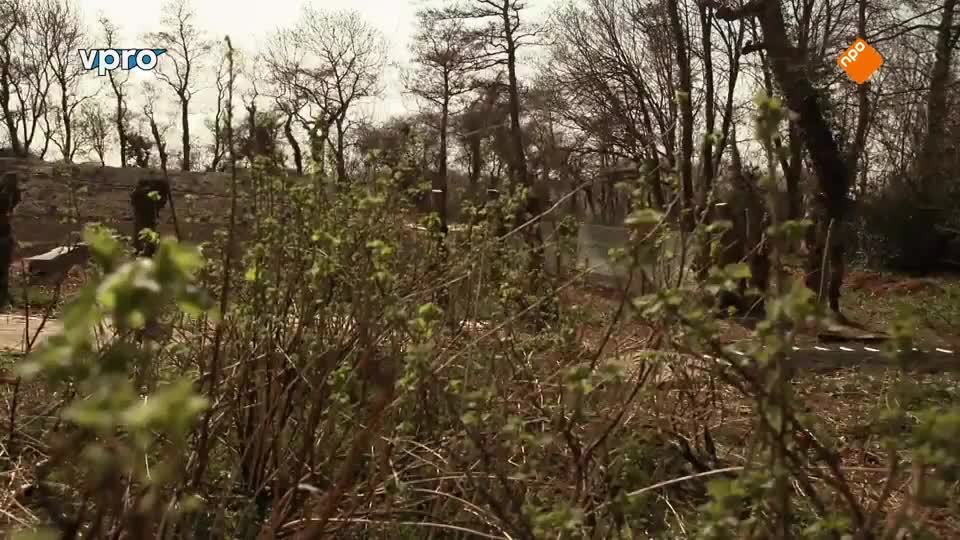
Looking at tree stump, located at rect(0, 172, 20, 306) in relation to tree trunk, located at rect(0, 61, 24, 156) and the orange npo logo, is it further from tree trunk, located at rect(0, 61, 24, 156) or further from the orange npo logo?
tree trunk, located at rect(0, 61, 24, 156)

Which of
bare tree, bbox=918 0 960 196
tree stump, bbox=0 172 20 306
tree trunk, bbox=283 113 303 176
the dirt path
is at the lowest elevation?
the dirt path

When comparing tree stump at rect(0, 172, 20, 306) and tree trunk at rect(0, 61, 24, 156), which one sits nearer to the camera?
tree stump at rect(0, 172, 20, 306)

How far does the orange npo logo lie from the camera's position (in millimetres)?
12648

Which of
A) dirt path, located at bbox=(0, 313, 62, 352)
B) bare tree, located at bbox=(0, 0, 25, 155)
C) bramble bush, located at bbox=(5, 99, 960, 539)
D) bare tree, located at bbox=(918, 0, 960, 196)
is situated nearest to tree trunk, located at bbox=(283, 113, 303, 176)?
bramble bush, located at bbox=(5, 99, 960, 539)

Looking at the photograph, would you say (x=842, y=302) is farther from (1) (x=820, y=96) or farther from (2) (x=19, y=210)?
(2) (x=19, y=210)

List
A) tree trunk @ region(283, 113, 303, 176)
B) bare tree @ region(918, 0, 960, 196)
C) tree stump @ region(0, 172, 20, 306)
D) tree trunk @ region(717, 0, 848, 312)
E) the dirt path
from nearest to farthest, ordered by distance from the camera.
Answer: tree trunk @ region(283, 113, 303, 176)
the dirt path
tree stump @ region(0, 172, 20, 306)
tree trunk @ region(717, 0, 848, 312)
bare tree @ region(918, 0, 960, 196)

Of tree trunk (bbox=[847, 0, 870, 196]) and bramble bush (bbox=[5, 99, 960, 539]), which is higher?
tree trunk (bbox=[847, 0, 870, 196])

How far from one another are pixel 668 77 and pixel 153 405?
21.5m

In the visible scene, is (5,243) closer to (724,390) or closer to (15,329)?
(15,329)

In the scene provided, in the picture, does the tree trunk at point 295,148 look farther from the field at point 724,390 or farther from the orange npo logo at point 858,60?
the orange npo logo at point 858,60

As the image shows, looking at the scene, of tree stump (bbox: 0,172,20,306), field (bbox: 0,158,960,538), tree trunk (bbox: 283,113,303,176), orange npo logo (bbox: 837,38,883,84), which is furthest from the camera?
orange npo logo (bbox: 837,38,883,84)

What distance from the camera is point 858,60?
12.9 meters

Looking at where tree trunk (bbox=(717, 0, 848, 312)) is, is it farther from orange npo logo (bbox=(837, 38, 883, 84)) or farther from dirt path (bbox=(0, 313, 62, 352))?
dirt path (bbox=(0, 313, 62, 352))

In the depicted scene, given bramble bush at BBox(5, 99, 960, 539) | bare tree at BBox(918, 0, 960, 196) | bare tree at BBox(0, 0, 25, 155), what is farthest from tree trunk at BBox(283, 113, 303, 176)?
bare tree at BBox(0, 0, 25, 155)
